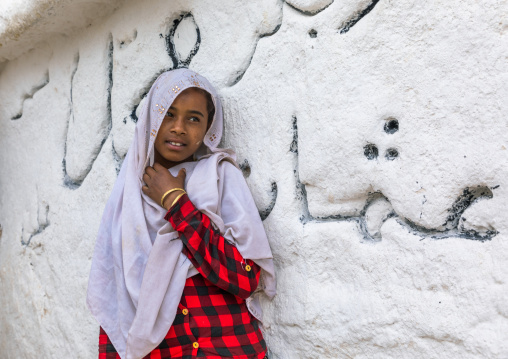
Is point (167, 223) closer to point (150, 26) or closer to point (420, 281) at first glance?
point (420, 281)

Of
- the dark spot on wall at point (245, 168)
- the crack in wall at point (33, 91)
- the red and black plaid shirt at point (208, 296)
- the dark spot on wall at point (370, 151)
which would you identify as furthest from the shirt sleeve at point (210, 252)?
the crack in wall at point (33, 91)

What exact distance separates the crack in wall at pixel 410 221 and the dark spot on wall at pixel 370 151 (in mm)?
88

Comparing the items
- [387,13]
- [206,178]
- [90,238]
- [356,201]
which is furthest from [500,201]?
[90,238]

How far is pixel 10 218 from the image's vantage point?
245cm

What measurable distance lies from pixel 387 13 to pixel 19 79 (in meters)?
1.82

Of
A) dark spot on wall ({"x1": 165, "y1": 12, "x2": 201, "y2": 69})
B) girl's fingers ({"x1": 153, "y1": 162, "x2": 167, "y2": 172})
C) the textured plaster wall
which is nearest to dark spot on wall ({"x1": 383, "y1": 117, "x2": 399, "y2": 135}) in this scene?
the textured plaster wall

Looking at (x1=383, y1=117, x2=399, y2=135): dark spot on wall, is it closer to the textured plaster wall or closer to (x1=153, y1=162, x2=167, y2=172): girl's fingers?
the textured plaster wall

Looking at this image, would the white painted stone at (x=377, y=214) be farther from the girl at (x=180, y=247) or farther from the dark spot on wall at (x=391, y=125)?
→ the girl at (x=180, y=247)

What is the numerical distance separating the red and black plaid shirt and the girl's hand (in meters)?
0.04

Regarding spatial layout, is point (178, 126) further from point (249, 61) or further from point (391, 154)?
point (391, 154)

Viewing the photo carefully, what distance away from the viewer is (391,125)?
1.26m

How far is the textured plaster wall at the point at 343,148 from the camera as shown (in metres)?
1.12

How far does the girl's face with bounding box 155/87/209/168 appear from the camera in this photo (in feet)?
4.97

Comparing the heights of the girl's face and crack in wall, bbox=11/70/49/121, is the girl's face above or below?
below
